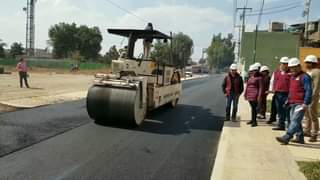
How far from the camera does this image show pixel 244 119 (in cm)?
1443

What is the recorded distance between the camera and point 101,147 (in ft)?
30.1

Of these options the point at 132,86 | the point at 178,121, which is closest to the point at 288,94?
the point at 178,121

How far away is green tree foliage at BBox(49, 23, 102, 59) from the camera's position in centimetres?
12094

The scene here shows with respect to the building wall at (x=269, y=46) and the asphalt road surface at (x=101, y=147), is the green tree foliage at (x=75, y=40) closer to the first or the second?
the building wall at (x=269, y=46)

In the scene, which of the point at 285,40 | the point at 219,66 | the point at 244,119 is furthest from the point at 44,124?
the point at 219,66

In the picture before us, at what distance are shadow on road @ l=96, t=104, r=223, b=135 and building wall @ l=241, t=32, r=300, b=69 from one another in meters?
62.8

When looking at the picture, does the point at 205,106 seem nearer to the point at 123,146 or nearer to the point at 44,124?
the point at 44,124

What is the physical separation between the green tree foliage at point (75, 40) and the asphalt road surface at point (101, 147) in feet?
356

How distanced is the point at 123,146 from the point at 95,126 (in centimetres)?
260

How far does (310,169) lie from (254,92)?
5295 mm

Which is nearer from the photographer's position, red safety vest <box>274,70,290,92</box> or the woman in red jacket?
red safety vest <box>274,70,290,92</box>

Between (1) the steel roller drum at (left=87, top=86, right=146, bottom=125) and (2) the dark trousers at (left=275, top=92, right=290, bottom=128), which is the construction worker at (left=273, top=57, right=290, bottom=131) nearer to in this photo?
(2) the dark trousers at (left=275, top=92, right=290, bottom=128)

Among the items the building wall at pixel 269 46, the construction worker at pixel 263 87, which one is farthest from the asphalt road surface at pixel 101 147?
the building wall at pixel 269 46

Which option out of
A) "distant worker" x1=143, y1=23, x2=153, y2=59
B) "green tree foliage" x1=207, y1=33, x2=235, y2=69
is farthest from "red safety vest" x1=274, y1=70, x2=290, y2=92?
"green tree foliage" x1=207, y1=33, x2=235, y2=69
